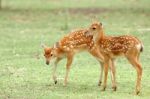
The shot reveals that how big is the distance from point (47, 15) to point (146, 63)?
10694 mm

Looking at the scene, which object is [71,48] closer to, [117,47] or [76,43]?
[76,43]

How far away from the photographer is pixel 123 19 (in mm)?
25297

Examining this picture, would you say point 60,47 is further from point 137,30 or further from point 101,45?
point 137,30

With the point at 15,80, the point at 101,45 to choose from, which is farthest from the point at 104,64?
the point at 15,80

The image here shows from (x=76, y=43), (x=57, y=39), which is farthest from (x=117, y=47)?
(x=57, y=39)

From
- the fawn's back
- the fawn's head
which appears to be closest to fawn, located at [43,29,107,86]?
the fawn's back

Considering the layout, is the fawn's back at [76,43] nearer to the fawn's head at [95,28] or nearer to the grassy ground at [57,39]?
the fawn's head at [95,28]

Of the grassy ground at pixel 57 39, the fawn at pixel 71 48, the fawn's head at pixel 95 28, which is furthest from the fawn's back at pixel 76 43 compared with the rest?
the grassy ground at pixel 57 39

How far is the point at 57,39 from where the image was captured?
66.6ft

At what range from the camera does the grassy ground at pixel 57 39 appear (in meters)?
12.8

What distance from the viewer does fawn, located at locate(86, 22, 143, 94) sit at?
12258 mm

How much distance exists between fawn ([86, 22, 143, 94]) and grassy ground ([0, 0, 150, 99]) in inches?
21.5

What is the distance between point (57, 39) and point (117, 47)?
792 centimetres

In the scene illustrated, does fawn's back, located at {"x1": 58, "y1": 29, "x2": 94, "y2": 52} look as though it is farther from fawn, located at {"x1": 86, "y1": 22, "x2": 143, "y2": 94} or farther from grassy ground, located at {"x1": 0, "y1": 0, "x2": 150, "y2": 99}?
grassy ground, located at {"x1": 0, "y1": 0, "x2": 150, "y2": 99}
